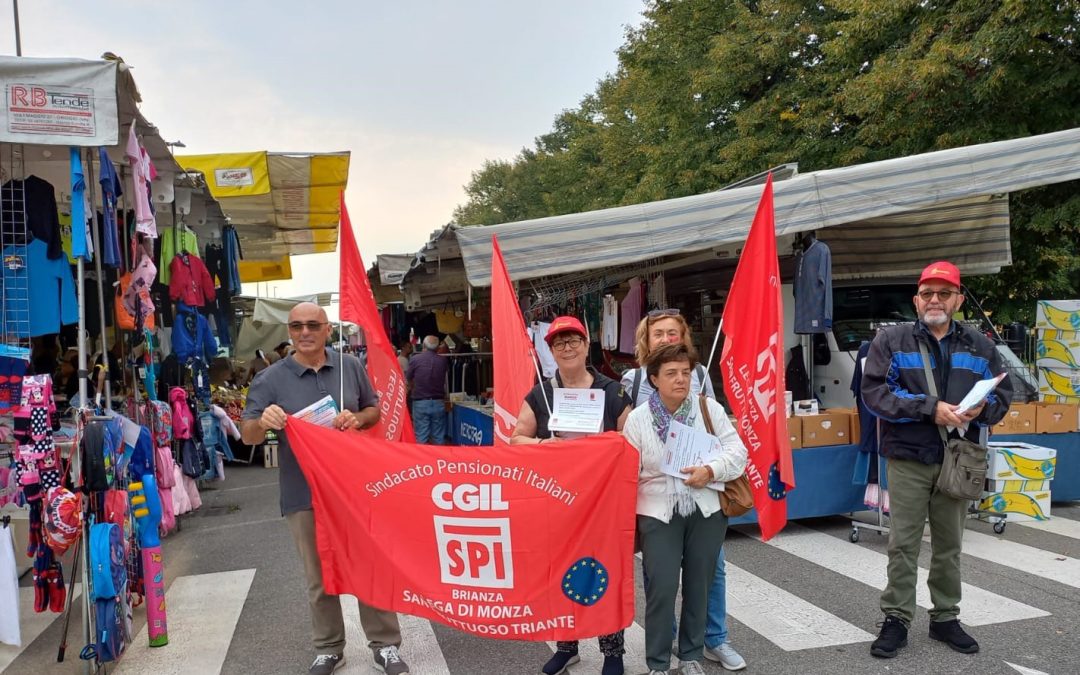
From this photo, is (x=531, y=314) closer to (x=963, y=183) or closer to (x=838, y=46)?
(x=963, y=183)

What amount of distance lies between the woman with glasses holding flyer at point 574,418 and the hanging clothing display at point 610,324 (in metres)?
5.85

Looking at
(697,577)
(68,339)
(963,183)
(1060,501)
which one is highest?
(963,183)

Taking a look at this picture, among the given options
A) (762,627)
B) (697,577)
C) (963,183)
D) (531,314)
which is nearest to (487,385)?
(531,314)

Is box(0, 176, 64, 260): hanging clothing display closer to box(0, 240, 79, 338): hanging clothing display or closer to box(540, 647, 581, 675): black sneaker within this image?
box(0, 240, 79, 338): hanging clothing display

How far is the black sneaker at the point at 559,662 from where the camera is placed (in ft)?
13.6

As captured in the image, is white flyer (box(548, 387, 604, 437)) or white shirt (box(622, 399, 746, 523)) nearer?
white shirt (box(622, 399, 746, 523))

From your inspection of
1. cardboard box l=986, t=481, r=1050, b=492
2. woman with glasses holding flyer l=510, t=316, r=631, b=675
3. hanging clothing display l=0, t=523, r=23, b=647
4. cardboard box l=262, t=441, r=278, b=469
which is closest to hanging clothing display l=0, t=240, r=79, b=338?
hanging clothing display l=0, t=523, r=23, b=647

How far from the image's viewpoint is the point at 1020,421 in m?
7.82

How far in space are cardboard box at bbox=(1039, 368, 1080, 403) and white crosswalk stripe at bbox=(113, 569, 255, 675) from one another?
885 centimetres

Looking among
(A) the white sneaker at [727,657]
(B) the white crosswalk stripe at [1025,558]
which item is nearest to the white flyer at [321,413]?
(A) the white sneaker at [727,657]

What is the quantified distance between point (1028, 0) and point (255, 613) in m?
12.0

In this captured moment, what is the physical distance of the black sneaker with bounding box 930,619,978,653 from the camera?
428cm

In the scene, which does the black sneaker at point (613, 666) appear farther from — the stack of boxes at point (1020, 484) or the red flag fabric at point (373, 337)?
the stack of boxes at point (1020, 484)

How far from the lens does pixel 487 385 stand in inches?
527
